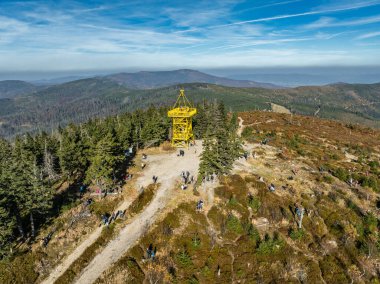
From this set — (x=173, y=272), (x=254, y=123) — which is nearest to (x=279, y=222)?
(x=173, y=272)

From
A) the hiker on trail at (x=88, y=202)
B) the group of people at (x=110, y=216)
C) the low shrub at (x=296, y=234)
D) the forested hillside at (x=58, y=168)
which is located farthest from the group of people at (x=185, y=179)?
the low shrub at (x=296, y=234)

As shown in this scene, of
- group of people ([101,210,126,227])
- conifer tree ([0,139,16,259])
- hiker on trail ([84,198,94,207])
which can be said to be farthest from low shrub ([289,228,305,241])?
conifer tree ([0,139,16,259])

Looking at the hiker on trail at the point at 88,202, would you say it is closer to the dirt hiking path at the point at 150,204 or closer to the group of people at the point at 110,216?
the group of people at the point at 110,216

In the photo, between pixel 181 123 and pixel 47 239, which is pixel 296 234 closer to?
pixel 47 239

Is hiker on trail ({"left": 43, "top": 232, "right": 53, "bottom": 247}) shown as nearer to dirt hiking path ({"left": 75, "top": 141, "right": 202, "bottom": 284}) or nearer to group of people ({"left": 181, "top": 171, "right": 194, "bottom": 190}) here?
dirt hiking path ({"left": 75, "top": 141, "right": 202, "bottom": 284})

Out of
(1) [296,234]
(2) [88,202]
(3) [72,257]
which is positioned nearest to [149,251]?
(3) [72,257]
